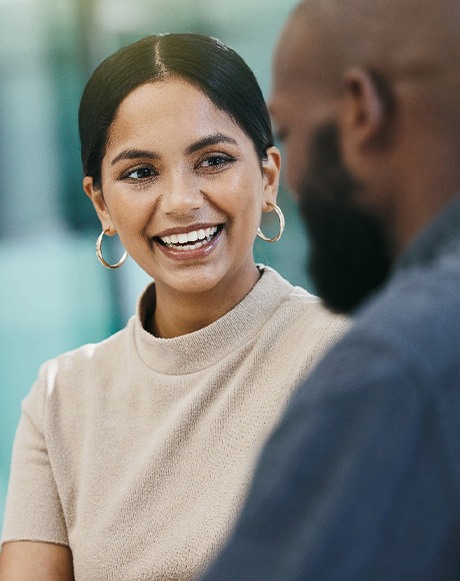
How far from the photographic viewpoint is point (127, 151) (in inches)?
62.2

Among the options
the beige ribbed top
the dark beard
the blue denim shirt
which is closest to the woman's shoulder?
the beige ribbed top

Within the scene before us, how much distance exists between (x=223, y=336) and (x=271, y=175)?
0.94 feet

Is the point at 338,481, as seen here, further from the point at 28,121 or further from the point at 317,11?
the point at 28,121

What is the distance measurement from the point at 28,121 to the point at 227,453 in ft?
5.73

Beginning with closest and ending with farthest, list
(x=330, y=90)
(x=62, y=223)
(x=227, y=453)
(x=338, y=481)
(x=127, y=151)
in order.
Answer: (x=338, y=481)
(x=330, y=90)
(x=227, y=453)
(x=127, y=151)
(x=62, y=223)

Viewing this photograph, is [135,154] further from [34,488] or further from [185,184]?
[34,488]

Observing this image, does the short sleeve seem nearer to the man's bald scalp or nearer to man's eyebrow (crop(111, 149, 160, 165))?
man's eyebrow (crop(111, 149, 160, 165))

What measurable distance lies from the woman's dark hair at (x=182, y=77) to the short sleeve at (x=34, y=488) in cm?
47

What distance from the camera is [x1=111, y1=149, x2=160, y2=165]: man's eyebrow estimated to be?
5.11ft

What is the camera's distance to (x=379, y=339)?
2.03 ft

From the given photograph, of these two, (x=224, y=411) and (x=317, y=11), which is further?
(x=224, y=411)

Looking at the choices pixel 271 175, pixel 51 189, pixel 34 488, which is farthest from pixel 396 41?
pixel 51 189

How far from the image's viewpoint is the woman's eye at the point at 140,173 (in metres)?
1.58

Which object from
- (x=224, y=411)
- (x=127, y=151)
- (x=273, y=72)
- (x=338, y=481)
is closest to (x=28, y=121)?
(x=127, y=151)
